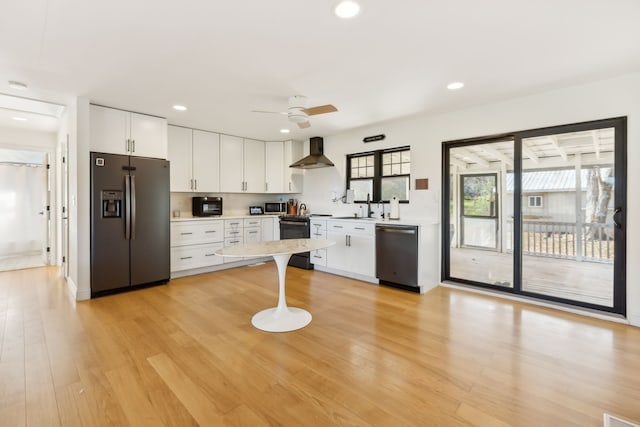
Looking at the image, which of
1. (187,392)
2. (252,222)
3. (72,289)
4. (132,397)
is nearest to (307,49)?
(187,392)

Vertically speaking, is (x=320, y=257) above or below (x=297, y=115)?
below

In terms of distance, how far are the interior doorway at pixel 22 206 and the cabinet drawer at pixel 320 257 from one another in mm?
5170

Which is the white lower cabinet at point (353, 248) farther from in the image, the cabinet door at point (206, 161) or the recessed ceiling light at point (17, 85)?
the recessed ceiling light at point (17, 85)

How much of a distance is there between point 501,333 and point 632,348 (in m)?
0.95

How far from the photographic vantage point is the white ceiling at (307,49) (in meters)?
1.94

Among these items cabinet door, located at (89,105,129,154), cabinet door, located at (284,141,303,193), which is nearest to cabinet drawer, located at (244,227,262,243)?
cabinet door, located at (284,141,303,193)

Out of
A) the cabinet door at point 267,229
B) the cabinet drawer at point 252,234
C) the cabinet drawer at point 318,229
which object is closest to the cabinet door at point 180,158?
the cabinet drawer at point 252,234

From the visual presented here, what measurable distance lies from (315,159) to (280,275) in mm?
2736

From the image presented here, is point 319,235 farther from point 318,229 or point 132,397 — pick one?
point 132,397

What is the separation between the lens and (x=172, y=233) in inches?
179

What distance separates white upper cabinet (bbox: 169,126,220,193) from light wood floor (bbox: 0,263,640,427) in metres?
2.07

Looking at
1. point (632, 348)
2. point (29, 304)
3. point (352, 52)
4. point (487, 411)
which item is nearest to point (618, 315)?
point (632, 348)

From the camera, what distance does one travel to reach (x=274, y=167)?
5980 mm

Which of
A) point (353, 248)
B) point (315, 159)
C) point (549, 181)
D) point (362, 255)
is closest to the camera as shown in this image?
point (549, 181)
